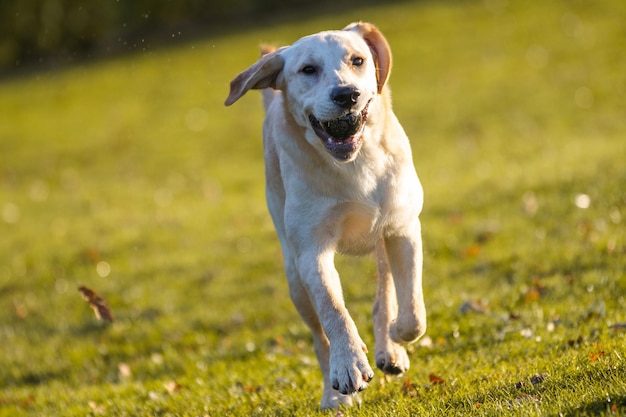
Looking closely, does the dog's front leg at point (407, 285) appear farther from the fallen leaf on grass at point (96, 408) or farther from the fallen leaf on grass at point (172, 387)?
the fallen leaf on grass at point (96, 408)

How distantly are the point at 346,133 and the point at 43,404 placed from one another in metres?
3.34

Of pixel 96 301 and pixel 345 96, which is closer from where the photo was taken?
pixel 345 96

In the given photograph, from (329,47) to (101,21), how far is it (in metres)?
17.7

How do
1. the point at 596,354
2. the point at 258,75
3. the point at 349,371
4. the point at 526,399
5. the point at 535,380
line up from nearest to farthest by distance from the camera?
the point at 526,399 < the point at 349,371 < the point at 535,380 < the point at 596,354 < the point at 258,75

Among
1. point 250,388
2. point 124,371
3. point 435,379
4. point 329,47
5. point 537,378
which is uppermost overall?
point 329,47

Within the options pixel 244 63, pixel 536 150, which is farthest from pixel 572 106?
pixel 244 63

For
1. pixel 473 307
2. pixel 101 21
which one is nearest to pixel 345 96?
pixel 473 307

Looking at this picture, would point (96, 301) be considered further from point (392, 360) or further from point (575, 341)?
point (575, 341)

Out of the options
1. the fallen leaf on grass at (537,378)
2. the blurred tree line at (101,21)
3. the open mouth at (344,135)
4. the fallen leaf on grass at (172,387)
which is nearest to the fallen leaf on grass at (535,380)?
the fallen leaf on grass at (537,378)

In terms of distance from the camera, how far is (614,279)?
20.0ft

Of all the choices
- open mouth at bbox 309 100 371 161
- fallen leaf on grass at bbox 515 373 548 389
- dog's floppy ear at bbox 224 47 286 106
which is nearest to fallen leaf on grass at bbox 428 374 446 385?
fallen leaf on grass at bbox 515 373 548 389

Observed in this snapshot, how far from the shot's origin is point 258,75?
4629 mm

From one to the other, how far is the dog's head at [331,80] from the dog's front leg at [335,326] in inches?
22.1

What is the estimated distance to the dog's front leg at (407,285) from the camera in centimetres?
459
